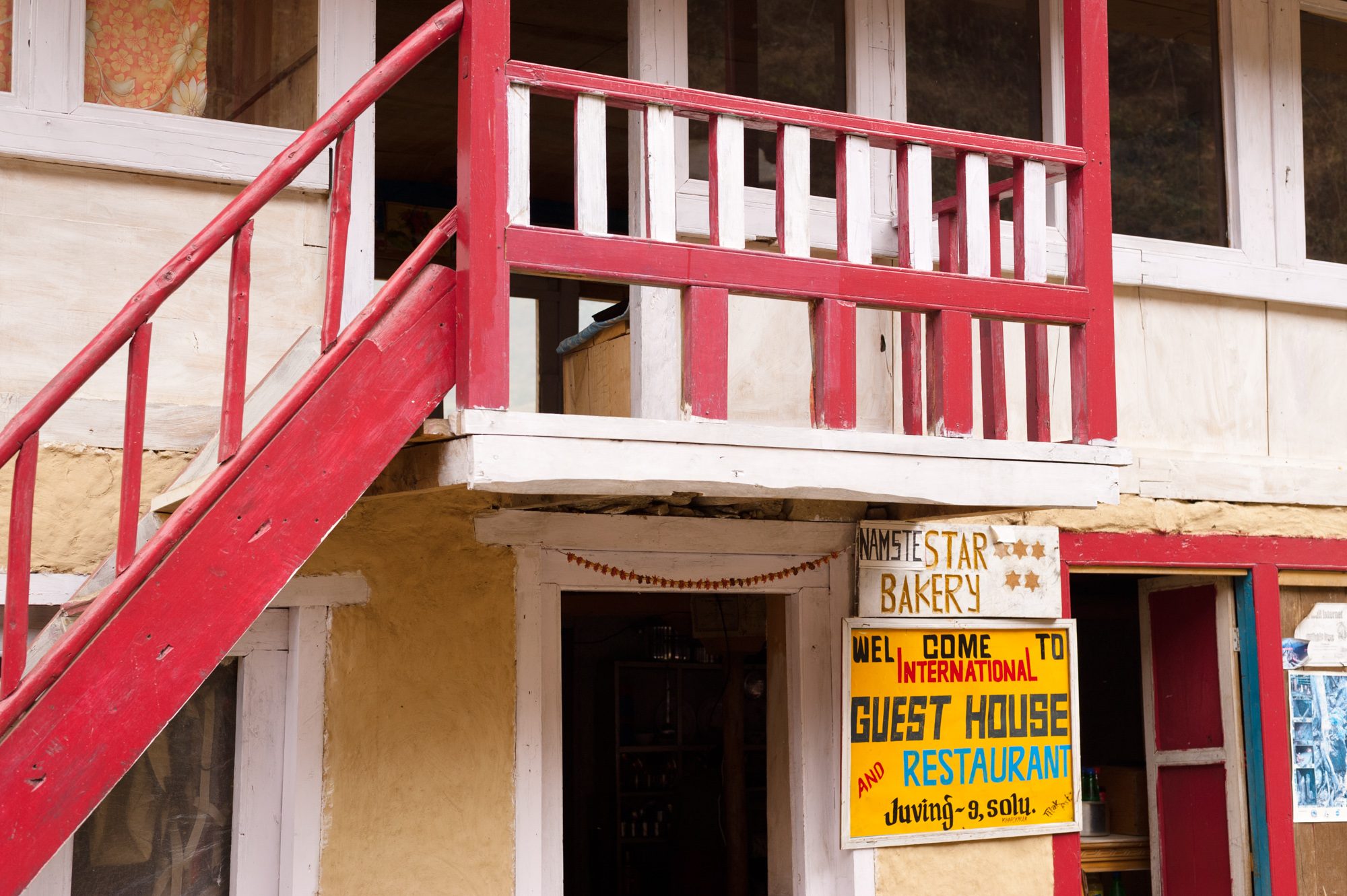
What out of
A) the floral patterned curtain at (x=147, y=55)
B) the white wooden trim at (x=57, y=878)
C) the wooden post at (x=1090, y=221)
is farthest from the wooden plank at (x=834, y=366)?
the white wooden trim at (x=57, y=878)

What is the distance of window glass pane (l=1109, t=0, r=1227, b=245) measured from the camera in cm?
659

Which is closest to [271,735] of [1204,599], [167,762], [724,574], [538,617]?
[167,762]

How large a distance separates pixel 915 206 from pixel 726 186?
663 millimetres

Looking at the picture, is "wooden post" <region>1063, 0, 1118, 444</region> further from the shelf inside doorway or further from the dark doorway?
→ the dark doorway

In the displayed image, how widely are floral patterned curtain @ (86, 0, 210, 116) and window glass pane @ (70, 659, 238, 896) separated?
1825mm

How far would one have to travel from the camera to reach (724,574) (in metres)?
5.41

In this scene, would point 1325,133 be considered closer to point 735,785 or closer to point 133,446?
point 735,785

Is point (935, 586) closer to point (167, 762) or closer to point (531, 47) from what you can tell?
point (167, 762)

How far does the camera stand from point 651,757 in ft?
36.5

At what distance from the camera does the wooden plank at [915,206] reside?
178 inches

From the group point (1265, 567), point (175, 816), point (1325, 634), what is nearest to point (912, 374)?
point (1265, 567)

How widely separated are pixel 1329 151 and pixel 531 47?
4.06 meters

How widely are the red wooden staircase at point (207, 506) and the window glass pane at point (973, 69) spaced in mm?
2629

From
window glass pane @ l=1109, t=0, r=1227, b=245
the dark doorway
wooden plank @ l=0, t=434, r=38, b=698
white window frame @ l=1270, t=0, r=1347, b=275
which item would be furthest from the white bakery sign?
the dark doorway
